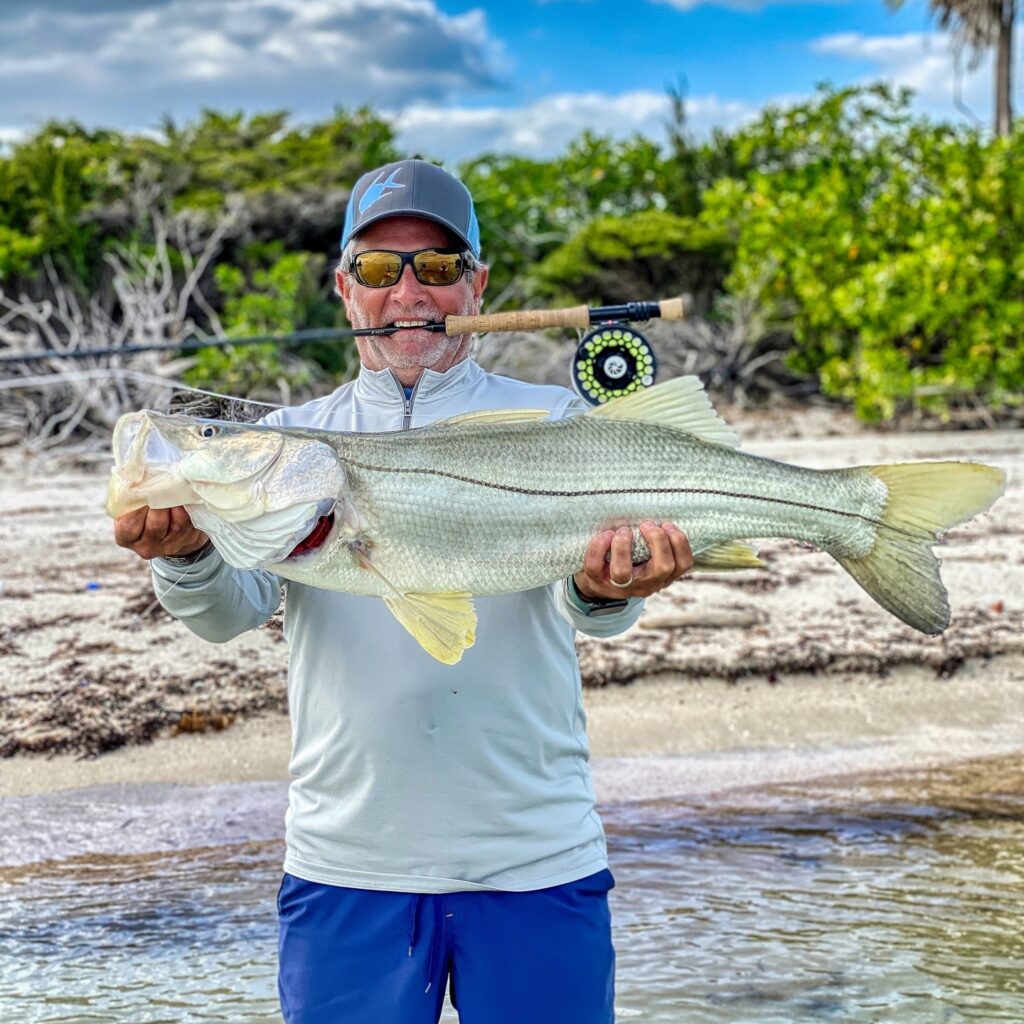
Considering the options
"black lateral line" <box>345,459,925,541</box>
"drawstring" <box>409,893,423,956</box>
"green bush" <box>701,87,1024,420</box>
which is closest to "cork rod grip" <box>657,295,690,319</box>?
"black lateral line" <box>345,459,925,541</box>

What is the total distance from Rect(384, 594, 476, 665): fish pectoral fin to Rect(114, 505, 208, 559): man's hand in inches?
16.7

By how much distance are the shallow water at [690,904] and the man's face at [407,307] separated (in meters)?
2.93

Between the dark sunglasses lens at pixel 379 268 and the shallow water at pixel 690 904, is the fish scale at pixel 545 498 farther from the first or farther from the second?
the shallow water at pixel 690 904

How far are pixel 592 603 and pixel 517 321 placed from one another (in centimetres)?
103

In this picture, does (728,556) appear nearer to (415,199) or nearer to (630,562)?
(630,562)

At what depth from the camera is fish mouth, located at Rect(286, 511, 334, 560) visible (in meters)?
2.52

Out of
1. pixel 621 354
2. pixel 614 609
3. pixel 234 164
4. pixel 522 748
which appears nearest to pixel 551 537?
pixel 614 609

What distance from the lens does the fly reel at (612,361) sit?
395 centimetres

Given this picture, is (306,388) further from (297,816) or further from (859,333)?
(297,816)

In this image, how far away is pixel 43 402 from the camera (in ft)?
46.2

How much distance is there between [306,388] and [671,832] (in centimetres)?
1116

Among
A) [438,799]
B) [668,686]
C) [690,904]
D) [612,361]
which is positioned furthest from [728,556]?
[668,686]

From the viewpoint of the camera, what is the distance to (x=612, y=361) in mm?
3979

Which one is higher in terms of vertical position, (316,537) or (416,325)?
(416,325)
